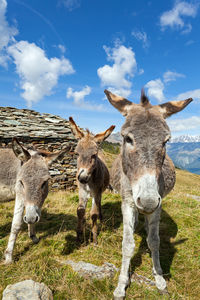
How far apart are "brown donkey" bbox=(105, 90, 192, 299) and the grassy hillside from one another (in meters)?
0.43

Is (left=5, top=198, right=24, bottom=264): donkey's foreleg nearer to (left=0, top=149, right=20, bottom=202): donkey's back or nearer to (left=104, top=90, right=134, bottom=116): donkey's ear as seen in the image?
(left=0, top=149, right=20, bottom=202): donkey's back

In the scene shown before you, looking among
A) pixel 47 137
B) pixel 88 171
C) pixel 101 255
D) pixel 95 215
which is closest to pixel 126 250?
pixel 101 255

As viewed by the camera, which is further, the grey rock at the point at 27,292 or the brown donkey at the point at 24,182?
the brown donkey at the point at 24,182

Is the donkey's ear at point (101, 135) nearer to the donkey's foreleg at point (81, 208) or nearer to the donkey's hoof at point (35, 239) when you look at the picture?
the donkey's foreleg at point (81, 208)

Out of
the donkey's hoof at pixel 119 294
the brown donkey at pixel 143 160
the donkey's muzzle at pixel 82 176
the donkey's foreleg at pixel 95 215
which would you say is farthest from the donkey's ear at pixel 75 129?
the donkey's hoof at pixel 119 294

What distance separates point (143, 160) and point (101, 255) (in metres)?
3.06

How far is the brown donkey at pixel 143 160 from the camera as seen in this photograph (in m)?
2.30

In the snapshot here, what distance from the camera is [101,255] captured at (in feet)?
13.6

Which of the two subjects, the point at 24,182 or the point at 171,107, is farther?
the point at 24,182

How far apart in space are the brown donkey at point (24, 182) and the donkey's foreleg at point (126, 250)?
5.95ft

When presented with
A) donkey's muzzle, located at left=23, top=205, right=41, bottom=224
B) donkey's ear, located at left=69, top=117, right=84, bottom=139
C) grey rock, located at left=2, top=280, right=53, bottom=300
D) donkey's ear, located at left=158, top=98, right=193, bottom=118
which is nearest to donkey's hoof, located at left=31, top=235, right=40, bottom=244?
donkey's muzzle, located at left=23, top=205, right=41, bottom=224

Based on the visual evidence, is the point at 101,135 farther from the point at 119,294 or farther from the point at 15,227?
the point at 119,294

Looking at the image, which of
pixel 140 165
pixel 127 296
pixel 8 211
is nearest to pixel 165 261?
pixel 127 296

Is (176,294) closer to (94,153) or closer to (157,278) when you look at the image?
(157,278)
